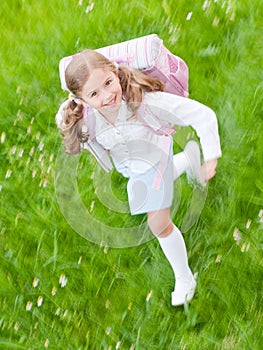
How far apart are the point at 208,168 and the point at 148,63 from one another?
0.39 meters

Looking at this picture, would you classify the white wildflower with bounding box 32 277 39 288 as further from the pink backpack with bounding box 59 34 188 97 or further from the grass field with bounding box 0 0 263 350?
the pink backpack with bounding box 59 34 188 97

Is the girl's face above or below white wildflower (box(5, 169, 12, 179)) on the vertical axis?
above

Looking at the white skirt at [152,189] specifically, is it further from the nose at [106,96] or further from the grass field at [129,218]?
the nose at [106,96]

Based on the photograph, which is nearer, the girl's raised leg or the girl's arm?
the girl's arm

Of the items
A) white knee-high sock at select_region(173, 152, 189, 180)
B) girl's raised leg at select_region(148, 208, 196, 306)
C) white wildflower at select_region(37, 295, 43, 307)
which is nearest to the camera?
girl's raised leg at select_region(148, 208, 196, 306)

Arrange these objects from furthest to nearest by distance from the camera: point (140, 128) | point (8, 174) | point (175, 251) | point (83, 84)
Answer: point (8, 174), point (175, 251), point (140, 128), point (83, 84)

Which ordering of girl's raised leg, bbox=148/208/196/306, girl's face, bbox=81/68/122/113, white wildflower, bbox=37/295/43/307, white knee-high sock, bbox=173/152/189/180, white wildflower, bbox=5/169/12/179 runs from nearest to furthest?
girl's face, bbox=81/68/122/113, girl's raised leg, bbox=148/208/196/306, white knee-high sock, bbox=173/152/189/180, white wildflower, bbox=37/295/43/307, white wildflower, bbox=5/169/12/179

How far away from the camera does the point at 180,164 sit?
2633 millimetres

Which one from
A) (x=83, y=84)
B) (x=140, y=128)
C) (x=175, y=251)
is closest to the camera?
(x=83, y=84)

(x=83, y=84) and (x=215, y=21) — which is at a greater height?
(x=83, y=84)

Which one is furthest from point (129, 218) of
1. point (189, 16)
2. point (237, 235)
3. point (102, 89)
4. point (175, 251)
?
point (189, 16)

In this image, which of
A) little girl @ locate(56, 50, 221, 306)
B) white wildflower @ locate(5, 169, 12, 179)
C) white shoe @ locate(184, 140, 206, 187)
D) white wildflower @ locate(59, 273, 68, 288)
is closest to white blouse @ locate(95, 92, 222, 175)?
little girl @ locate(56, 50, 221, 306)

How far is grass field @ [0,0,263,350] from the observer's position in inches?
102

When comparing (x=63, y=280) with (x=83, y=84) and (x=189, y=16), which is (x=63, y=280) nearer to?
(x=83, y=84)
